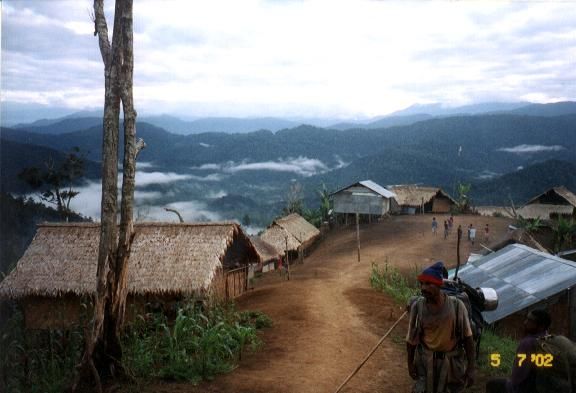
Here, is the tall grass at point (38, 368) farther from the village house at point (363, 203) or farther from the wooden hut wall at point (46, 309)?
the village house at point (363, 203)

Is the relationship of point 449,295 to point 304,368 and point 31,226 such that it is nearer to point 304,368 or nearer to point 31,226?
point 304,368

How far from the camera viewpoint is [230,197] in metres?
112

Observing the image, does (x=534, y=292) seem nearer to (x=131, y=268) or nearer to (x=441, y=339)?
(x=441, y=339)

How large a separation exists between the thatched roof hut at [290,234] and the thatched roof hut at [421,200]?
36.8 ft

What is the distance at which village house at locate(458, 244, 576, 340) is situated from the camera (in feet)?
31.9

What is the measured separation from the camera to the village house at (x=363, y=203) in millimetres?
35978

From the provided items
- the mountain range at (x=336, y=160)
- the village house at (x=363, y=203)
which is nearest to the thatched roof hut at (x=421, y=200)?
the village house at (x=363, y=203)

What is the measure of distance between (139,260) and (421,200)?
32574mm

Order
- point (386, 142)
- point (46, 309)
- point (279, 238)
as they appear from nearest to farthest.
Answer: point (46, 309)
point (279, 238)
point (386, 142)

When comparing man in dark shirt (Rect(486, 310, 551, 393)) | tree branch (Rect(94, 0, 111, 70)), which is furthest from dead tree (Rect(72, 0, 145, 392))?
man in dark shirt (Rect(486, 310, 551, 393))

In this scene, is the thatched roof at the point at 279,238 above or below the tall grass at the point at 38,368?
below

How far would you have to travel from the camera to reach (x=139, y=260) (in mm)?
12875

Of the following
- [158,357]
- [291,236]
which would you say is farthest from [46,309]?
[291,236]

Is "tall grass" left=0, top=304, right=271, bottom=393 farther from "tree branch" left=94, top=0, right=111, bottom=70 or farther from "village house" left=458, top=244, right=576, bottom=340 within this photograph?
"village house" left=458, top=244, right=576, bottom=340
